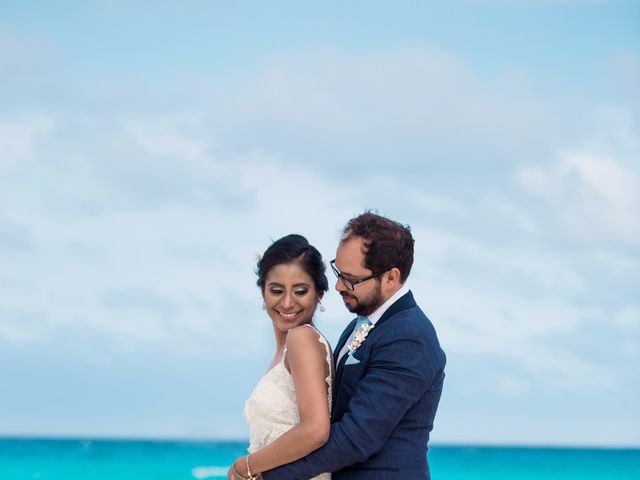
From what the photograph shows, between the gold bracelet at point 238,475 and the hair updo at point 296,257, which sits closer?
the gold bracelet at point 238,475

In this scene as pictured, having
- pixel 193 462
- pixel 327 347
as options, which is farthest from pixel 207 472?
pixel 327 347

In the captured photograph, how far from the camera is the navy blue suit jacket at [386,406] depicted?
4453 millimetres

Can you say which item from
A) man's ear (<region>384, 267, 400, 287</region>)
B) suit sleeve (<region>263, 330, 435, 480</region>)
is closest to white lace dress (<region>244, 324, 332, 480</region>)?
suit sleeve (<region>263, 330, 435, 480</region>)

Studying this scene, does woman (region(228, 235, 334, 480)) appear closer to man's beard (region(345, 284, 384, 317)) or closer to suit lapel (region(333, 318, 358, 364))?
suit lapel (region(333, 318, 358, 364))

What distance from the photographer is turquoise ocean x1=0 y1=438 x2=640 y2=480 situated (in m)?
27.4

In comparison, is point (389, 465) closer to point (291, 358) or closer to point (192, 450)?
point (291, 358)

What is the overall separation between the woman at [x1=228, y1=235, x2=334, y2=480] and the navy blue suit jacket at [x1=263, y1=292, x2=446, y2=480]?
0.06 m

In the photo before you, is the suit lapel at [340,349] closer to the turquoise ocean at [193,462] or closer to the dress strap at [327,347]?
the dress strap at [327,347]

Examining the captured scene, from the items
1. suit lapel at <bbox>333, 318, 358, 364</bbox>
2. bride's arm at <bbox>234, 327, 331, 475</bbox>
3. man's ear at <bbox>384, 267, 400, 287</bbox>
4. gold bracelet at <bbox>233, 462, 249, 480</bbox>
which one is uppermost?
man's ear at <bbox>384, 267, 400, 287</bbox>

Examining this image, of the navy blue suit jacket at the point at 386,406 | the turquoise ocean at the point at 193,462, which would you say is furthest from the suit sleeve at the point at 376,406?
the turquoise ocean at the point at 193,462

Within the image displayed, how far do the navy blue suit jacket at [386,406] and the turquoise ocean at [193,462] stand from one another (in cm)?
2289

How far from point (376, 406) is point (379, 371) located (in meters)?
0.14

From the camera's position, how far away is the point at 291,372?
4766 mm

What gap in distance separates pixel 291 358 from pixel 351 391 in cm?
31
